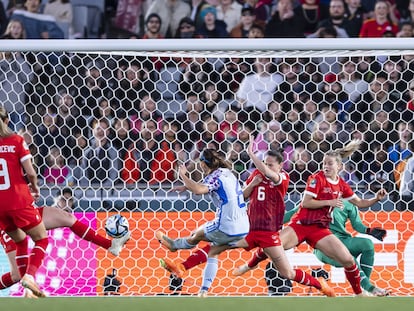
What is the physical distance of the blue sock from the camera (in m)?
8.32

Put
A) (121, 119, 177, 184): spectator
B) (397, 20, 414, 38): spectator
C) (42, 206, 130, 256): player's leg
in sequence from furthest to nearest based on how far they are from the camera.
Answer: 1. (397, 20, 414, 38): spectator
2. (121, 119, 177, 184): spectator
3. (42, 206, 130, 256): player's leg

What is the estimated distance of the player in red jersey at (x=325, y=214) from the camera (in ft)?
27.6

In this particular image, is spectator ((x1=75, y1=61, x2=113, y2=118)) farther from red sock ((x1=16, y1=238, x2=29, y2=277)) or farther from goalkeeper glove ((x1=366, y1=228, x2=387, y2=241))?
goalkeeper glove ((x1=366, y1=228, x2=387, y2=241))

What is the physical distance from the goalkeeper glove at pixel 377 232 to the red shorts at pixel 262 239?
0.71m

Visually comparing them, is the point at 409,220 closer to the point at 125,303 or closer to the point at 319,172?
the point at 319,172

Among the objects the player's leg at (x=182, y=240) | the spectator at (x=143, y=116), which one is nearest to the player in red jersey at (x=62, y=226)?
the player's leg at (x=182, y=240)

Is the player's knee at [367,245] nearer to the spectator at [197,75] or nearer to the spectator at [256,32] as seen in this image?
the spectator at [197,75]

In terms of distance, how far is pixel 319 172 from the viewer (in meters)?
8.59

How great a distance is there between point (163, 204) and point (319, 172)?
1214 mm

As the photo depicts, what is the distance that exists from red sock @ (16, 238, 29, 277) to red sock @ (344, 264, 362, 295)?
7.96ft

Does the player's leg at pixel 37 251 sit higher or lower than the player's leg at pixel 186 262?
higher

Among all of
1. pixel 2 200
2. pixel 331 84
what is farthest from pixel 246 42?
pixel 2 200

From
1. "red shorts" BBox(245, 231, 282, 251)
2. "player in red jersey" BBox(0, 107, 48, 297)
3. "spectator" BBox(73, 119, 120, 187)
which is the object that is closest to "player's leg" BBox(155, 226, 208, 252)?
"red shorts" BBox(245, 231, 282, 251)

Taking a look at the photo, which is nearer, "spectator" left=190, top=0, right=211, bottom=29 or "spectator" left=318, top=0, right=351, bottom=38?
"spectator" left=318, top=0, right=351, bottom=38
